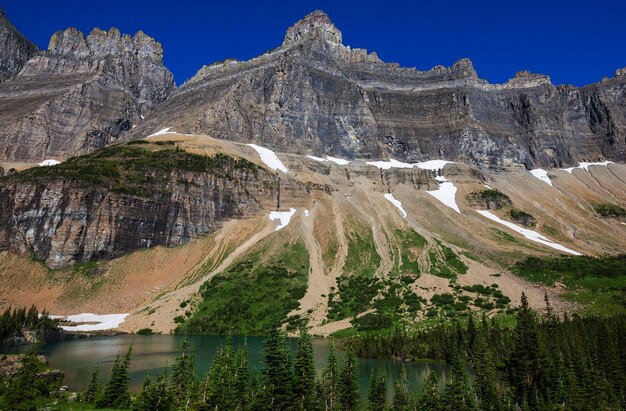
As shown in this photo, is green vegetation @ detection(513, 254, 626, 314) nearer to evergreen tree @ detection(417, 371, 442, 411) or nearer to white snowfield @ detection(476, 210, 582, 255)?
white snowfield @ detection(476, 210, 582, 255)

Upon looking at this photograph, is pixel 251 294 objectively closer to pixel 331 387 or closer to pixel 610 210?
pixel 331 387

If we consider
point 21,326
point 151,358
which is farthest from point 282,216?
point 151,358

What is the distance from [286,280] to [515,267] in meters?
57.3

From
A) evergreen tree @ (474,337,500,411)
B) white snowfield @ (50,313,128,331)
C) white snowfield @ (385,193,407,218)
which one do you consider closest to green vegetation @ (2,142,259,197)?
white snowfield @ (50,313,128,331)

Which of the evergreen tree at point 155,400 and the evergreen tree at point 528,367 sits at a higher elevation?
the evergreen tree at point 155,400

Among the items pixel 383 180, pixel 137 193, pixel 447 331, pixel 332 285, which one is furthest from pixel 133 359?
pixel 383 180

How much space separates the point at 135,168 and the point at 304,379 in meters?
131

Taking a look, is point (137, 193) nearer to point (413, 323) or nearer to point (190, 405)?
point (413, 323)

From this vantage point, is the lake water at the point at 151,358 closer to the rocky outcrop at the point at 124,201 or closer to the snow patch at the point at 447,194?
the rocky outcrop at the point at 124,201

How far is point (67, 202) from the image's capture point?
Result: 437 feet

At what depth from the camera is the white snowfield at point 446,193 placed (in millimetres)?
165000

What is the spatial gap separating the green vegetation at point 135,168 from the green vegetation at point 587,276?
94582 millimetres

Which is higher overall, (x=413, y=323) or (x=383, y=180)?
(x=383, y=180)

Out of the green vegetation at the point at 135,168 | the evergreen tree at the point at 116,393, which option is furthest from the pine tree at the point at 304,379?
the green vegetation at the point at 135,168
